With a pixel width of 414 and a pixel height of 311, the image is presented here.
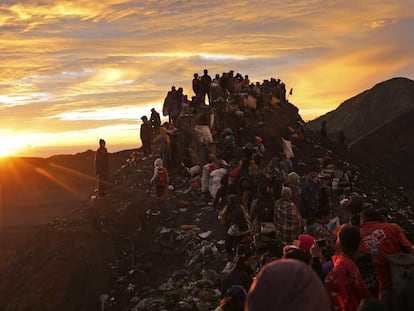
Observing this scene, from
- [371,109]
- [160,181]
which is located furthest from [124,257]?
[371,109]

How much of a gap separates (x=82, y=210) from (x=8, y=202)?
774 inches

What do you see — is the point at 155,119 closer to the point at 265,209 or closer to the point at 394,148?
the point at 265,209

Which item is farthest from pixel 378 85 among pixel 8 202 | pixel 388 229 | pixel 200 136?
pixel 388 229

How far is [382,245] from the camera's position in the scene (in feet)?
15.9

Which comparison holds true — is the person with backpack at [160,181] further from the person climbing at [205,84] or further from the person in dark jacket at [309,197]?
the person climbing at [205,84]

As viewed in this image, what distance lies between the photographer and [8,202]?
114 ft

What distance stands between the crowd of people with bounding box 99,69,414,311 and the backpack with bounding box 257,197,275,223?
2 cm

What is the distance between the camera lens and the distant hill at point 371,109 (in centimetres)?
6956

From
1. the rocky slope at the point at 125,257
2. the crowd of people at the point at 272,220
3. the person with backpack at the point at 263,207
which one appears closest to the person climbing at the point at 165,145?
the crowd of people at the point at 272,220

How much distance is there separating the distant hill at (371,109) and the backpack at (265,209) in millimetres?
60457

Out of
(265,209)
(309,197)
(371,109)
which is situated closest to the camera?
(265,209)

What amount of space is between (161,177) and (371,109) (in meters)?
65.5

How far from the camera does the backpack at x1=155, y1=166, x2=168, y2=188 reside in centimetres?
1323

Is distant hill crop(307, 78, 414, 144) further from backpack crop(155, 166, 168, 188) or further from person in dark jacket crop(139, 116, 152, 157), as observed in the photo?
backpack crop(155, 166, 168, 188)
